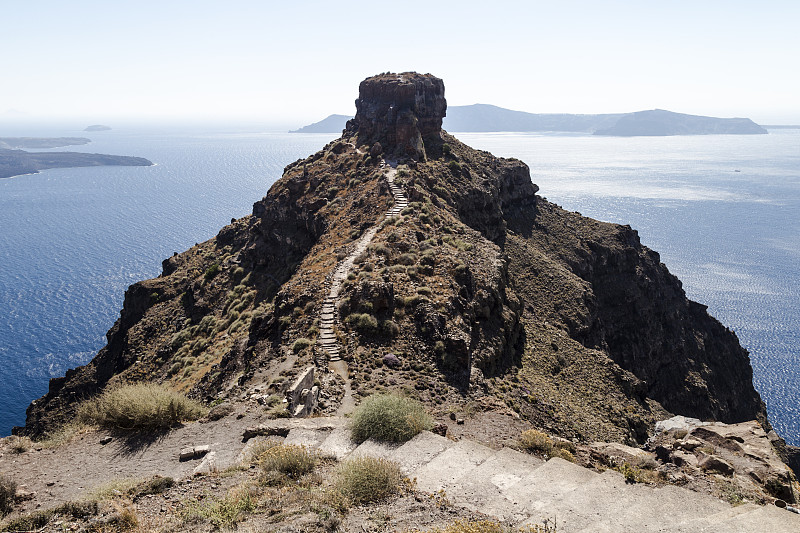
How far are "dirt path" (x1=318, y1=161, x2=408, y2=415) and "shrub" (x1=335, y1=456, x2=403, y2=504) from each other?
23.4 feet

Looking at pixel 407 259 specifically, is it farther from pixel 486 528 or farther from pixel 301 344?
pixel 486 528

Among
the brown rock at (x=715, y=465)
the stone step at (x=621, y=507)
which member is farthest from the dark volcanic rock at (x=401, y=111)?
the stone step at (x=621, y=507)

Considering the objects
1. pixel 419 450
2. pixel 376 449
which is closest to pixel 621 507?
pixel 419 450

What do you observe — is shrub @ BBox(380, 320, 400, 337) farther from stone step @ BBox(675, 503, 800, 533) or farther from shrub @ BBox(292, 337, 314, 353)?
stone step @ BBox(675, 503, 800, 533)

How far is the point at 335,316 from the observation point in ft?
91.7

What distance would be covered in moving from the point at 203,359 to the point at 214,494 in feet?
91.5

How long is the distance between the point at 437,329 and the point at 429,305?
197 cm

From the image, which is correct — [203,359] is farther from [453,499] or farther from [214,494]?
[453,499]

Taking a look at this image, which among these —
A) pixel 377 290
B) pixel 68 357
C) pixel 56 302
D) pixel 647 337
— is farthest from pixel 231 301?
pixel 56 302

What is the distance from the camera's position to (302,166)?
66625mm

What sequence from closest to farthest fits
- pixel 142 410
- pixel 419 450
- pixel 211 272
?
1. pixel 419 450
2. pixel 142 410
3. pixel 211 272

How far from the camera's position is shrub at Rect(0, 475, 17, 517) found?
43.9 ft

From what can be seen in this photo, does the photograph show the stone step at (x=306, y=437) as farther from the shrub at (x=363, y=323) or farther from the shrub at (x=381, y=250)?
the shrub at (x=381, y=250)

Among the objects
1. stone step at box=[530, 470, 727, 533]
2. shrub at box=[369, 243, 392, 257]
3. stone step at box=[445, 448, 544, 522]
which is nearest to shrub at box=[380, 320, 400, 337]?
shrub at box=[369, 243, 392, 257]
